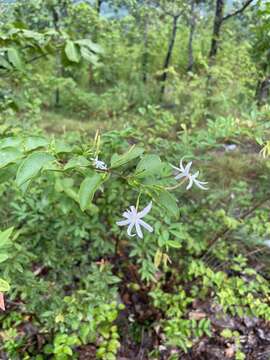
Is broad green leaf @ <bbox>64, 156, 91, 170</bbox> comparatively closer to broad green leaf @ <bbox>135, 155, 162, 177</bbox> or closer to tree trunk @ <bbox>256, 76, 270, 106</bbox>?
broad green leaf @ <bbox>135, 155, 162, 177</bbox>

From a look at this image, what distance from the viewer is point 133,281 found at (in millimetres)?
1771

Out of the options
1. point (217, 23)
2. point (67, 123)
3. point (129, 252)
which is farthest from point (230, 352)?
point (67, 123)

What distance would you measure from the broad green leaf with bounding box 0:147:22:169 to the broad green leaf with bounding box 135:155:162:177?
24 centimetres

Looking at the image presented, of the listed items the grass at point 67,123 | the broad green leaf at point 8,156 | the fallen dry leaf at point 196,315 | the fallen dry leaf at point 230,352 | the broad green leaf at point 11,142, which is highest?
the broad green leaf at point 11,142

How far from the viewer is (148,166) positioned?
668mm

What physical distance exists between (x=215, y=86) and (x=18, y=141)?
2734 millimetres

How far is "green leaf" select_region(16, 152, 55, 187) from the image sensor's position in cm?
62

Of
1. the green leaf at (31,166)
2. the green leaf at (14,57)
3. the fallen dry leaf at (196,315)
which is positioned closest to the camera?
the green leaf at (31,166)

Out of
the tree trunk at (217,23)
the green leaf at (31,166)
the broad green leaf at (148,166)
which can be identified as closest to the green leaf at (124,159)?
the broad green leaf at (148,166)

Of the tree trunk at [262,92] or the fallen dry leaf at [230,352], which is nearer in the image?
the fallen dry leaf at [230,352]

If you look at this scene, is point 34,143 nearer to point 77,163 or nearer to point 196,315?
point 77,163

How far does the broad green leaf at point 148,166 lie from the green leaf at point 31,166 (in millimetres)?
172

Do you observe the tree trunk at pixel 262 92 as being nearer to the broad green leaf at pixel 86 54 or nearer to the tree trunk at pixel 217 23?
the tree trunk at pixel 217 23

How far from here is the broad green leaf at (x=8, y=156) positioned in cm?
67
